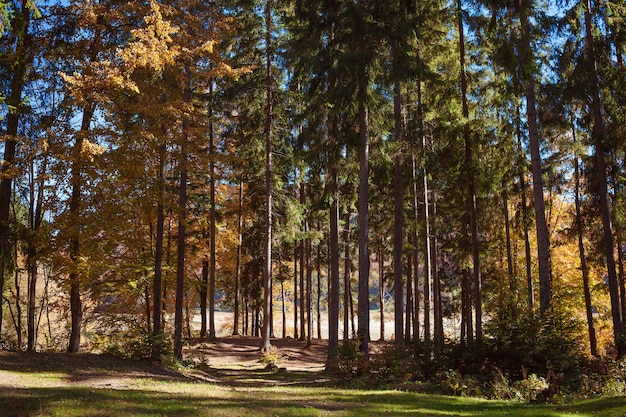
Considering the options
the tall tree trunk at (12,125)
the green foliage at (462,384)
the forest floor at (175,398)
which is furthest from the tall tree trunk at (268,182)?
the green foliage at (462,384)

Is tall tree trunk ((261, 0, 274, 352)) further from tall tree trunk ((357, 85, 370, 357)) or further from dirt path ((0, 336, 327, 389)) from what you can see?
tall tree trunk ((357, 85, 370, 357))

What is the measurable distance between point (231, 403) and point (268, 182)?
13363 millimetres

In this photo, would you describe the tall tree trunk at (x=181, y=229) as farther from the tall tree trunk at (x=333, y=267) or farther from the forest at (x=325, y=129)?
the tall tree trunk at (x=333, y=267)

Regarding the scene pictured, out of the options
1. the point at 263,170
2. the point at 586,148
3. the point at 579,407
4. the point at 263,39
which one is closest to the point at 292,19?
the point at 263,39

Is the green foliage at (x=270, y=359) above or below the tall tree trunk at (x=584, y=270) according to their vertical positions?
below

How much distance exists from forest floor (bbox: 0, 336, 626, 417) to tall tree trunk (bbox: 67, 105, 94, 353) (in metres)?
1.12

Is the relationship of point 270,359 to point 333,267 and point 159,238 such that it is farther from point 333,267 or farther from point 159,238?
point 159,238

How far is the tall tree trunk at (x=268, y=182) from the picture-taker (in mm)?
21359

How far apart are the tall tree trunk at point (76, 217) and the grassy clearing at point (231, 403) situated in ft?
13.2

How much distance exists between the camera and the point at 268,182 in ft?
71.5

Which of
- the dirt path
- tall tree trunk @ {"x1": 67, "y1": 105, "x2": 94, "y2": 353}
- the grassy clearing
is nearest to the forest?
tall tree trunk @ {"x1": 67, "y1": 105, "x2": 94, "y2": 353}

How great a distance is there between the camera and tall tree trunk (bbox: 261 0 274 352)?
21.4 m

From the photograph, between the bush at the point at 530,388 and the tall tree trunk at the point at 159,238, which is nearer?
the bush at the point at 530,388

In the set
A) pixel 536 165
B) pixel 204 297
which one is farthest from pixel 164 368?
pixel 204 297
